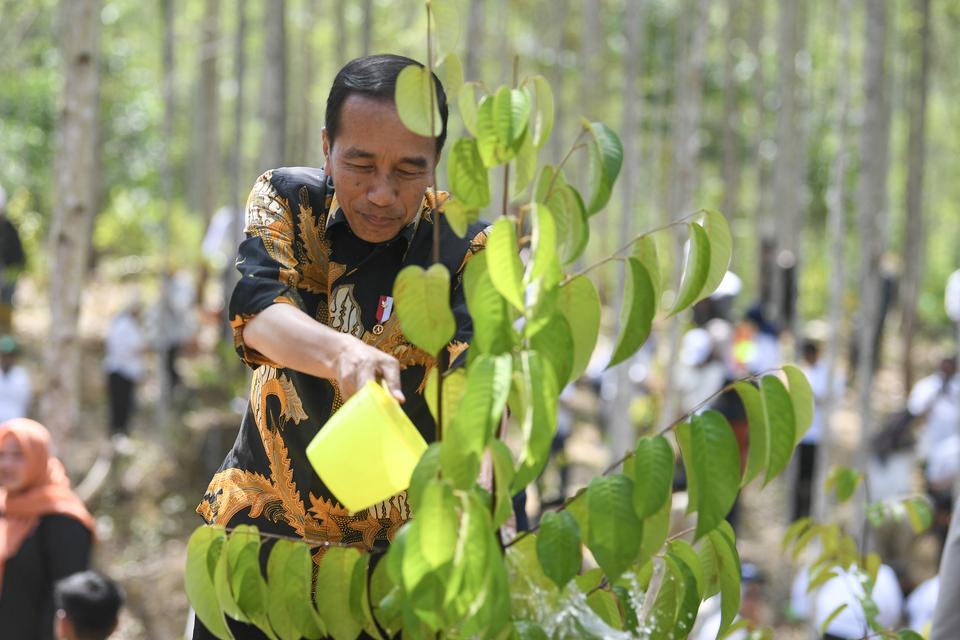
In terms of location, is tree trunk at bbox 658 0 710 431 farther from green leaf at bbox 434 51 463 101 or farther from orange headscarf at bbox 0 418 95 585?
green leaf at bbox 434 51 463 101

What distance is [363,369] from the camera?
153 cm

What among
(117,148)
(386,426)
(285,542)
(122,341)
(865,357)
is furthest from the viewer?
(117,148)

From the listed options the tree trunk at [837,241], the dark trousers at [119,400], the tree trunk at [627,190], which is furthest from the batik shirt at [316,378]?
the dark trousers at [119,400]

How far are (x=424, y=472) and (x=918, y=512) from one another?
2240 millimetres

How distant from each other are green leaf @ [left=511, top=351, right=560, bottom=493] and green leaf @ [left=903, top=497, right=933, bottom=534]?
211cm

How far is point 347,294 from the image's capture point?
2033 millimetres

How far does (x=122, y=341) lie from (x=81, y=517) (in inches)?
295

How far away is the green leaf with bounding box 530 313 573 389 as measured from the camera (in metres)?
1.49

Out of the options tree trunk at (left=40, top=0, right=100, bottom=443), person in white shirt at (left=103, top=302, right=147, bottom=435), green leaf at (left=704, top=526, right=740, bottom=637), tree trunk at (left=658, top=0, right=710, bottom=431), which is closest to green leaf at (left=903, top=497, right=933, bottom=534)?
green leaf at (left=704, top=526, right=740, bottom=637)

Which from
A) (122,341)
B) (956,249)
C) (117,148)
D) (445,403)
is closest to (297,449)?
(445,403)

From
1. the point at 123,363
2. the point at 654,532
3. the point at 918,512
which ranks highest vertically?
the point at 654,532

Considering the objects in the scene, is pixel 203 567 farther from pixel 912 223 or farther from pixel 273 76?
pixel 912 223

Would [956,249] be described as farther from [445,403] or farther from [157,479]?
[445,403]

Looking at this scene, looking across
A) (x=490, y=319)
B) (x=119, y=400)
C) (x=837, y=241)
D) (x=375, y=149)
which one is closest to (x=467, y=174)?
(x=490, y=319)
